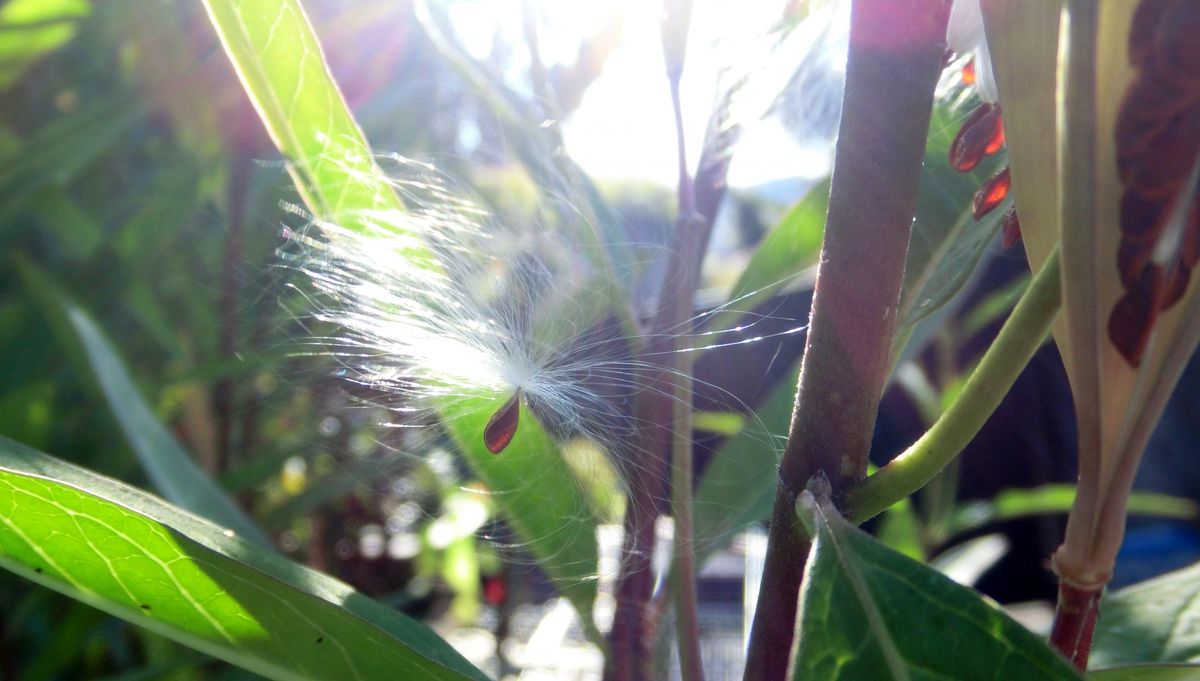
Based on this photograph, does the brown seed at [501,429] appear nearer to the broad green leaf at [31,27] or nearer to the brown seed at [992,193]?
the brown seed at [992,193]

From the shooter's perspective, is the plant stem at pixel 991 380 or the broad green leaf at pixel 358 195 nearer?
the plant stem at pixel 991 380

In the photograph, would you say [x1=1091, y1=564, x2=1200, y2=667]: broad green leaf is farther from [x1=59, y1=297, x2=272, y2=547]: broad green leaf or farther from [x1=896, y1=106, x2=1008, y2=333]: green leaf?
[x1=59, y1=297, x2=272, y2=547]: broad green leaf

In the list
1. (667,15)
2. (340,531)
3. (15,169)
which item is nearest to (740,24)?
(667,15)

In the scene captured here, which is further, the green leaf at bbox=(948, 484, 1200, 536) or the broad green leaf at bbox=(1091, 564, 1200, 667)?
the green leaf at bbox=(948, 484, 1200, 536)

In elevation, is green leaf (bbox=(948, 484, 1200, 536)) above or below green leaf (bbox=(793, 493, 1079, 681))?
above

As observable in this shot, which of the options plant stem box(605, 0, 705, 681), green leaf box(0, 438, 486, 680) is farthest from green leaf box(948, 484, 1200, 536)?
green leaf box(0, 438, 486, 680)

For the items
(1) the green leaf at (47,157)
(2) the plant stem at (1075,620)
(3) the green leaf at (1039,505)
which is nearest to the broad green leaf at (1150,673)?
(2) the plant stem at (1075,620)
